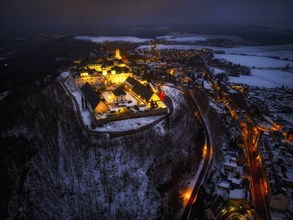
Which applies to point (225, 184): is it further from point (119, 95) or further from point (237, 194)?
point (119, 95)

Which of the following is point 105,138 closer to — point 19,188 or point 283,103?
point 19,188

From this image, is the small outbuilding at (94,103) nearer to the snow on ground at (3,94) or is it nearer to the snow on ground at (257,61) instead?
the snow on ground at (3,94)

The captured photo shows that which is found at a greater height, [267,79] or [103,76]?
[103,76]

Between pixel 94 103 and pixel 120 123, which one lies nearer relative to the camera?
pixel 120 123

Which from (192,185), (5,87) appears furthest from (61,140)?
(5,87)

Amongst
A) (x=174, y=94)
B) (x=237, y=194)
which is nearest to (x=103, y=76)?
(x=174, y=94)

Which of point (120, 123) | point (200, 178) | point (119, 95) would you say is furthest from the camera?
point (119, 95)

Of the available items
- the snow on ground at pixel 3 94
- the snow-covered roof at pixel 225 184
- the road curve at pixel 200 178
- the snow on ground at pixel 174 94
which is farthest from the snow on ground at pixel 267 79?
the snow on ground at pixel 3 94
